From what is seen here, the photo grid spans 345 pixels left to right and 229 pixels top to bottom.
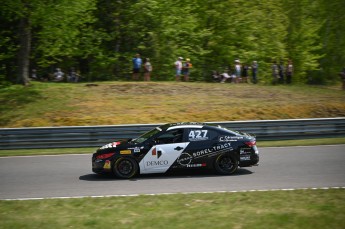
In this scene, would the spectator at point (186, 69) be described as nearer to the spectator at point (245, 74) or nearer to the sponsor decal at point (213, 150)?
the spectator at point (245, 74)

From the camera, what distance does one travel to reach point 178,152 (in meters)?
12.8

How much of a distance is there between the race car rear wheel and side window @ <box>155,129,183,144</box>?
85 centimetres

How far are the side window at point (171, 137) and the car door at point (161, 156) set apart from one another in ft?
0.09

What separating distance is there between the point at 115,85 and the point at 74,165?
1345cm

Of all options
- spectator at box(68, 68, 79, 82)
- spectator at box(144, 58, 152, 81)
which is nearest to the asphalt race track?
spectator at box(144, 58, 152, 81)

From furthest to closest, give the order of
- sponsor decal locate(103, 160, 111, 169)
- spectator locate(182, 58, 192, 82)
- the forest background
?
the forest background
spectator locate(182, 58, 192, 82)
sponsor decal locate(103, 160, 111, 169)

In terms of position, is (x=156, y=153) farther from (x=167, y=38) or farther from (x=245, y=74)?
(x=167, y=38)

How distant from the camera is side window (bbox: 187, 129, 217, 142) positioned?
13.0m

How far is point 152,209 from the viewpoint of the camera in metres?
9.25

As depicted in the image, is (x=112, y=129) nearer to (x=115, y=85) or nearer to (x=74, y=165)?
(x=74, y=165)

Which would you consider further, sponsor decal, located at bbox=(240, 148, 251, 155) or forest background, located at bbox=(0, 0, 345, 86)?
forest background, located at bbox=(0, 0, 345, 86)

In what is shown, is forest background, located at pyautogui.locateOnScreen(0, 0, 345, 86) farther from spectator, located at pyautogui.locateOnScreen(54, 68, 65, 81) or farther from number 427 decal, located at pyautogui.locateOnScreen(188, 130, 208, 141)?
number 427 decal, located at pyautogui.locateOnScreen(188, 130, 208, 141)

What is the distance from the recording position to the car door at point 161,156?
41.7 feet

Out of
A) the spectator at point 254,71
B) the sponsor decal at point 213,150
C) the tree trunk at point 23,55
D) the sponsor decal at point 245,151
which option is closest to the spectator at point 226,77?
the spectator at point 254,71
